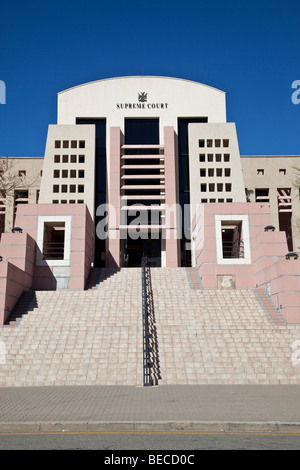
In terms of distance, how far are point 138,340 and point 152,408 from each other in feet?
24.0

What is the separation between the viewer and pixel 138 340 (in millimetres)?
16984

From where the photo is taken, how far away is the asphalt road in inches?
251

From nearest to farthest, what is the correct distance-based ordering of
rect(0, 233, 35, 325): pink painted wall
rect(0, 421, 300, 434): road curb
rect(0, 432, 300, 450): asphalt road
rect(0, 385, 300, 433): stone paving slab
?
rect(0, 432, 300, 450): asphalt road, rect(0, 421, 300, 434): road curb, rect(0, 385, 300, 433): stone paving slab, rect(0, 233, 35, 325): pink painted wall

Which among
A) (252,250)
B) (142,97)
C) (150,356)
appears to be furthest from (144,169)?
(150,356)

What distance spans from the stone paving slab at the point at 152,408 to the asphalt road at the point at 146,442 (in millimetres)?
342

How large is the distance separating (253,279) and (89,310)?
10335 millimetres

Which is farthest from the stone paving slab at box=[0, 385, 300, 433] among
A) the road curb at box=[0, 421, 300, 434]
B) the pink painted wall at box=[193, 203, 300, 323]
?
the pink painted wall at box=[193, 203, 300, 323]

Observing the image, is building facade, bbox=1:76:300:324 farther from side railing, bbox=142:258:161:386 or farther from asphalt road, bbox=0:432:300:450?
asphalt road, bbox=0:432:300:450

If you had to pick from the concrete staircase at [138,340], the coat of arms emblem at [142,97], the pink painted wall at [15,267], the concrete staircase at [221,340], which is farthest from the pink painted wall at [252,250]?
the coat of arms emblem at [142,97]

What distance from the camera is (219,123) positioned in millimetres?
43281

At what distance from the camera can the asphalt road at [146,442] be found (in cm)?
638

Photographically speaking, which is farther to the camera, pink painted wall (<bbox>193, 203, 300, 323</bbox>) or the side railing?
pink painted wall (<bbox>193, 203, 300, 323</bbox>)

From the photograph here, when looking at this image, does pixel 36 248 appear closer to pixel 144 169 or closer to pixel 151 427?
pixel 144 169
